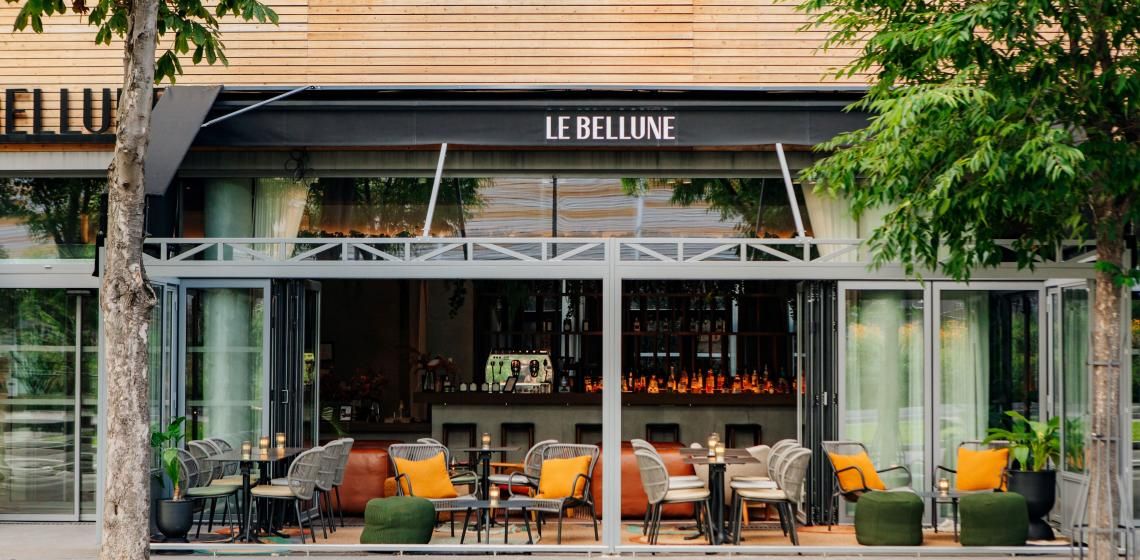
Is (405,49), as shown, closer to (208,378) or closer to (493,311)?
(208,378)

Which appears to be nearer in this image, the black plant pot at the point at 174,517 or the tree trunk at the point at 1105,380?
the tree trunk at the point at 1105,380

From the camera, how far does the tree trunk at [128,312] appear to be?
27.2 feet

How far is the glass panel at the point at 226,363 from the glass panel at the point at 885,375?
5861mm

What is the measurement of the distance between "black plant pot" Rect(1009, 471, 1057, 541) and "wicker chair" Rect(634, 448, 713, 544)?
9.20 feet

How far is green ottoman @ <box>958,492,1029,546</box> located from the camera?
33.2 ft

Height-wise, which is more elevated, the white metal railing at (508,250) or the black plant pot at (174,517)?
the white metal railing at (508,250)

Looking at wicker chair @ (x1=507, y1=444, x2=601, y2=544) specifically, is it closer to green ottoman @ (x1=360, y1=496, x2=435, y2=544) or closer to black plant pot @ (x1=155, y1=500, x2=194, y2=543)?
green ottoman @ (x1=360, y1=496, x2=435, y2=544)

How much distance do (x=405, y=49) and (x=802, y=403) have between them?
5.52m

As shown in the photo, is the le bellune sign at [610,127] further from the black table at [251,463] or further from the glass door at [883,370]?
the black table at [251,463]

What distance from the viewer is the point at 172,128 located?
11500mm

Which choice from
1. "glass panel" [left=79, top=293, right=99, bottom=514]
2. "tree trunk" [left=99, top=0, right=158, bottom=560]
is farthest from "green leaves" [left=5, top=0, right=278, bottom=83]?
"glass panel" [left=79, top=293, right=99, bottom=514]

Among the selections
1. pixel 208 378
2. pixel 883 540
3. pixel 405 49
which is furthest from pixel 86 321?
pixel 883 540

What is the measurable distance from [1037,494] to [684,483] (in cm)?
311

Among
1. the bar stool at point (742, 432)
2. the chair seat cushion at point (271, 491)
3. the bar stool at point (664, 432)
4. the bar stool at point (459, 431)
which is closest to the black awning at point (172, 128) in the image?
the chair seat cushion at point (271, 491)
